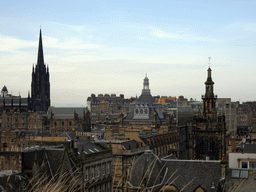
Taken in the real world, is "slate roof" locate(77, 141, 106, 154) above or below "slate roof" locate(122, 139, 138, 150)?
above

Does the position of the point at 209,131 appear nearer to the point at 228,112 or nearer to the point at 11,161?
the point at 11,161

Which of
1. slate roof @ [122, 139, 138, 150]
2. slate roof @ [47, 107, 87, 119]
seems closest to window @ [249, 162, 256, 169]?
slate roof @ [122, 139, 138, 150]

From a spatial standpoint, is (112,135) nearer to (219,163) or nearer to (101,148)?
(101,148)

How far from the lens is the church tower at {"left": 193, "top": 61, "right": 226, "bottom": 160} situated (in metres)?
79.8

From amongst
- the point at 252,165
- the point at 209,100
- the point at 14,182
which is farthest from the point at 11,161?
the point at 209,100

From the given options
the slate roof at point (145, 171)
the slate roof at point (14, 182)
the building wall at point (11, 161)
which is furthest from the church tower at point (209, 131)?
the slate roof at point (14, 182)

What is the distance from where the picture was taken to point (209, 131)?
8150cm

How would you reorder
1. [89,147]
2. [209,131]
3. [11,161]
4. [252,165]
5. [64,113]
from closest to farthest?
[11,161] < [252,165] < [89,147] < [209,131] < [64,113]

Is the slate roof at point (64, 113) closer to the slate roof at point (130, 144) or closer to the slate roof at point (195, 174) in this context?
the slate roof at point (130, 144)

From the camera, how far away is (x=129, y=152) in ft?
234

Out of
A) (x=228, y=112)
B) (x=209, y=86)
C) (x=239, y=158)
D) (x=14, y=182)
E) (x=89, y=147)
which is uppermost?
(x=209, y=86)

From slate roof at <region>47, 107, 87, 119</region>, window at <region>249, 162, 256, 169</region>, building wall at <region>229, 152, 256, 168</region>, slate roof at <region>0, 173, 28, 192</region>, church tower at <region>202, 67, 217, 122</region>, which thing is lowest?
slate roof at <region>0, 173, 28, 192</region>

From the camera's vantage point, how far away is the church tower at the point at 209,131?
262 feet

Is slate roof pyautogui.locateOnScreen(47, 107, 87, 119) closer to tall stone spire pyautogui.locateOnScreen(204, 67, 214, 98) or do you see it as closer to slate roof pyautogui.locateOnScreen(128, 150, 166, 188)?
tall stone spire pyautogui.locateOnScreen(204, 67, 214, 98)
